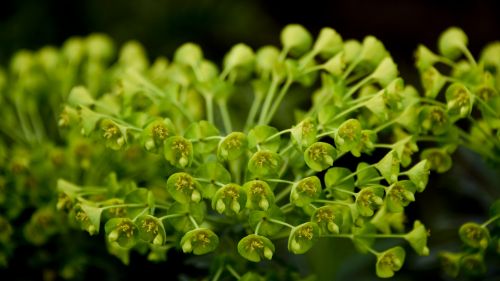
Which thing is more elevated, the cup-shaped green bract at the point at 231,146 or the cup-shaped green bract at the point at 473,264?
the cup-shaped green bract at the point at 231,146

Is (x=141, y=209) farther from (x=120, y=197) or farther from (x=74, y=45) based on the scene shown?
(x=74, y=45)

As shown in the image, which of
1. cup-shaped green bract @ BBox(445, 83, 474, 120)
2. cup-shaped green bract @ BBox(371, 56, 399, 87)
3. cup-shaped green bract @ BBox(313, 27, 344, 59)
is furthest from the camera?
cup-shaped green bract @ BBox(313, 27, 344, 59)

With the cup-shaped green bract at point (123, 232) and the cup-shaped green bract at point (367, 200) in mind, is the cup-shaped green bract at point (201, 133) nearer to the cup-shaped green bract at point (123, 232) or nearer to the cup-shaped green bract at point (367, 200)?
the cup-shaped green bract at point (123, 232)

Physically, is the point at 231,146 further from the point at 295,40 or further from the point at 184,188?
the point at 295,40

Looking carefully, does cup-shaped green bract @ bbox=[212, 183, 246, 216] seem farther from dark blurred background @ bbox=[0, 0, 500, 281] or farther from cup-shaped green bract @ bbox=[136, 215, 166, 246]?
dark blurred background @ bbox=[0, 0, 500, 281]

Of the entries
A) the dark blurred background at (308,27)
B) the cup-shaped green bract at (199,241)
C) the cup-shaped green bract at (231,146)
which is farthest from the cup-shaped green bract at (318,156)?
the dark blurred background at (308,27)

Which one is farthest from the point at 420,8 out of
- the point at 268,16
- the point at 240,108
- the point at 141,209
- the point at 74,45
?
the point at 141,209

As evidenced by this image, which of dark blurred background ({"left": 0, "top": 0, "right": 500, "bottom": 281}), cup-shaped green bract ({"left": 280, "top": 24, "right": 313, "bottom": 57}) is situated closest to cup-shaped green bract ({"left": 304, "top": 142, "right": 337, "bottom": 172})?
cup-shaped green bract ({"left": 280, "top": 24, "right": 313, "bottom": 57})
